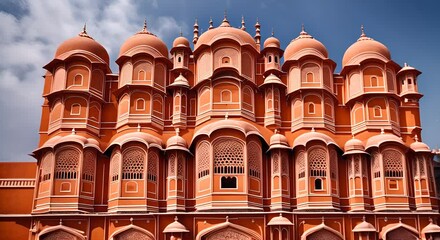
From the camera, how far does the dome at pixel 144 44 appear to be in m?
26.9

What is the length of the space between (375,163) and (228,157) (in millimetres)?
7195

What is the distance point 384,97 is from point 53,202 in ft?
55.5

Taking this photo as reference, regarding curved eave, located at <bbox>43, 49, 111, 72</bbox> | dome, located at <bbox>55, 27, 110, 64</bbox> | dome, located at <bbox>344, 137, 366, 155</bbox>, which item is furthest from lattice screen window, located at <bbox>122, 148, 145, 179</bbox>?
dome, located at <bbox>344, 137, 366, 155</bbox>

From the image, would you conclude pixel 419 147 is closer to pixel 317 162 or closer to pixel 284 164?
pixel 317 162

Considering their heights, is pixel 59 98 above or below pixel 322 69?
below

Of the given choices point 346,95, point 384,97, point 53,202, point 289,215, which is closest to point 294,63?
point 346,95

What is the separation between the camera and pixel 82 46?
2620 cm

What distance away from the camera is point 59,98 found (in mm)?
25250

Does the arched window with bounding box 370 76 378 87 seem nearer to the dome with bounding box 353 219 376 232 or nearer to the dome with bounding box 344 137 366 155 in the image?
the dome with bounding box 344 137 366 155

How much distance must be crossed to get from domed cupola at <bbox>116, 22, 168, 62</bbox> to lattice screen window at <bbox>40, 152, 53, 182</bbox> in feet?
21.0

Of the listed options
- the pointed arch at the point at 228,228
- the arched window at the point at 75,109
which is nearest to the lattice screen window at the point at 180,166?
the pointed arch at the point at 228,228

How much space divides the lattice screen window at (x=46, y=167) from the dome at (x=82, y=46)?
219 inches

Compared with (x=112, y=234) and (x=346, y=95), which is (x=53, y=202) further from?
(x=346, y=95)

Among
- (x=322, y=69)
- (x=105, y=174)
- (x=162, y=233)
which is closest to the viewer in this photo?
(x=162, y=233)
